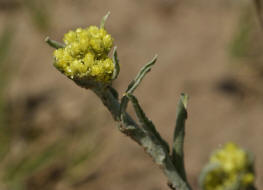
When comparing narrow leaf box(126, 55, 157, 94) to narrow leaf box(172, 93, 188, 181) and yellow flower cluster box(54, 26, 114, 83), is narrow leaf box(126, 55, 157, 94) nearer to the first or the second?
yellow flower cluster box(54, 26, 114, 83)

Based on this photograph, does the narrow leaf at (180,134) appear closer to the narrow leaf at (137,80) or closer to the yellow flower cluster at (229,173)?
the narrow leaf at (137,80)

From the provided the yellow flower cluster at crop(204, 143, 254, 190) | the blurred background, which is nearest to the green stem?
the yellow flower cluster at crop(204, 143, 254, 190)

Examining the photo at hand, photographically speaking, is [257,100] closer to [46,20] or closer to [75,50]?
[46,20]

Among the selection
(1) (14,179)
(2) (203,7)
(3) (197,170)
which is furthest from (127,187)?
(2) (203,7)

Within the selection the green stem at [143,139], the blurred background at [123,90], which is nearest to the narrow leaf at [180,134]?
the green stem at [143,139]

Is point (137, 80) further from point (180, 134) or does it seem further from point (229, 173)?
point (229, 173)

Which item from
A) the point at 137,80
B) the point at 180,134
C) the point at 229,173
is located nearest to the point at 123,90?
the point at 229,173
